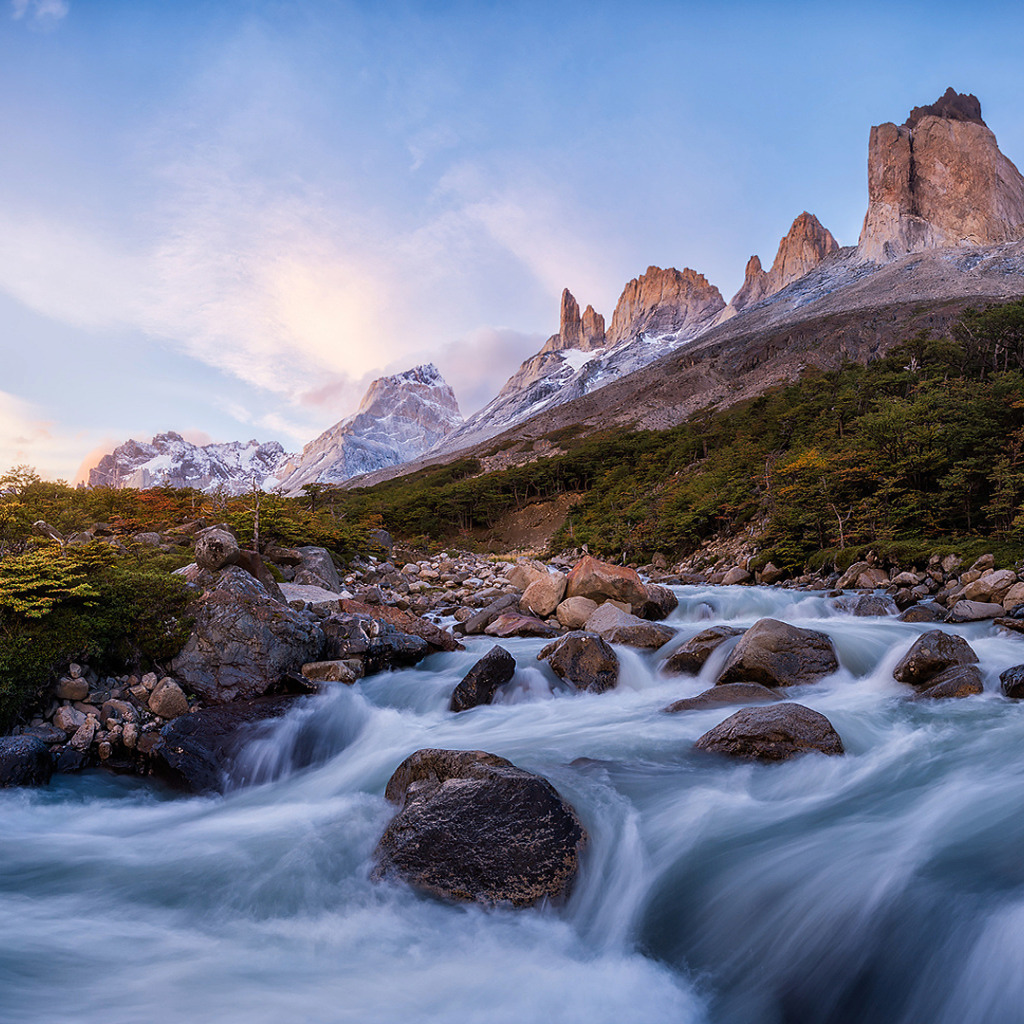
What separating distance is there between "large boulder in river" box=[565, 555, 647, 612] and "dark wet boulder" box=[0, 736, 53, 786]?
11347mm

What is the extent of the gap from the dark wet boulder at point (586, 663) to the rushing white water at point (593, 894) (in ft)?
5.75

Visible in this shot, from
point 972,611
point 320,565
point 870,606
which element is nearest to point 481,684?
point 320,565

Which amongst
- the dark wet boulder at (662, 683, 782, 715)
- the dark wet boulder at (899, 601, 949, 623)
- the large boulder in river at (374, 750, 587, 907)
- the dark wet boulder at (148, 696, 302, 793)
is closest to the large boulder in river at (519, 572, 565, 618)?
the dark wet boulder at (662, 683, 782, 715)

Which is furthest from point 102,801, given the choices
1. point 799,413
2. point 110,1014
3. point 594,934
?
point 799,413

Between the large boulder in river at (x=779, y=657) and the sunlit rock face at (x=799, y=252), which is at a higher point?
the sunlit rock face at (x=799, y=252)

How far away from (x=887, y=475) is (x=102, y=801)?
23120 mm

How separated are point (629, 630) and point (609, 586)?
3.46m

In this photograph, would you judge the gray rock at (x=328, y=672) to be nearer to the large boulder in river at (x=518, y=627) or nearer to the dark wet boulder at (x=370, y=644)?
the dark wet boulder at (x=370, y=644)

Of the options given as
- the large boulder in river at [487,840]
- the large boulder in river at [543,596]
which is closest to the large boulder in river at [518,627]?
the large boulder in river at [543,596]

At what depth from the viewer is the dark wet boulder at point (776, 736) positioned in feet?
21.0

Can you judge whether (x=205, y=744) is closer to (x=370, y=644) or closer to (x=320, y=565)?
(x=370, y=644)

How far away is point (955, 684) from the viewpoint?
26.1 ft

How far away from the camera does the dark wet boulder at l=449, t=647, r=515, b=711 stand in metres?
9.48

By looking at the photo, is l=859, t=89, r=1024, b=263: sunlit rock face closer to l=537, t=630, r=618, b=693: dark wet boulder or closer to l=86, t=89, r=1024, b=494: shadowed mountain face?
l=86, t=89, r=1024, b=494: shadowed mountain face
